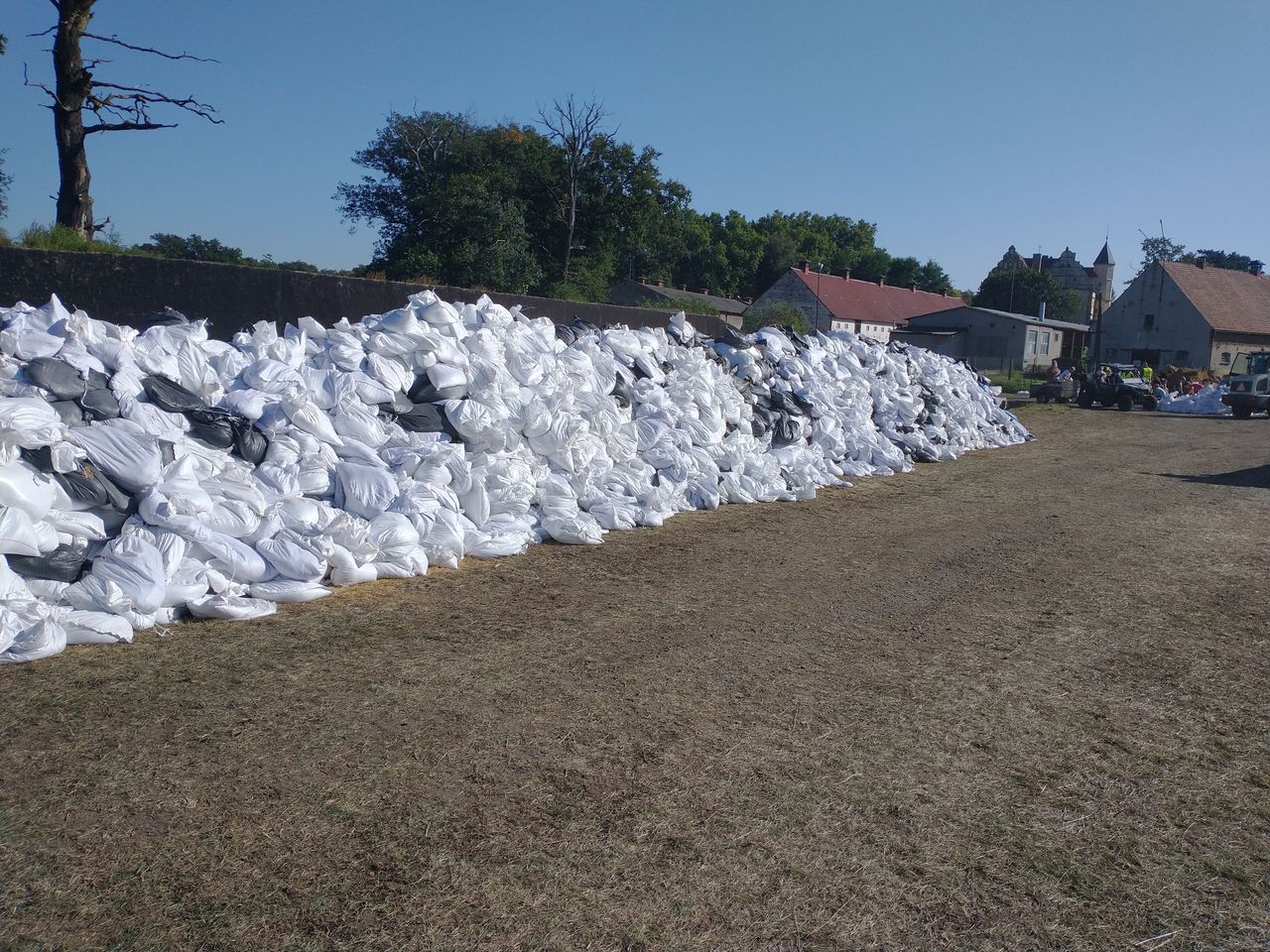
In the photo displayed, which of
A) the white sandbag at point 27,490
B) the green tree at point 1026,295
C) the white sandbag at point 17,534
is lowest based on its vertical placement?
the white sandbag at point 17,534

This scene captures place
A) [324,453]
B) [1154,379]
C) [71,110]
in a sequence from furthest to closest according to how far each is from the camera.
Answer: [1154,379], [71,110], [324,453]

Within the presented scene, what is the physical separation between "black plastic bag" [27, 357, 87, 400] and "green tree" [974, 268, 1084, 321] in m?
57.0

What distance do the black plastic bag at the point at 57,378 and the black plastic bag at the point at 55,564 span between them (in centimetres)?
88

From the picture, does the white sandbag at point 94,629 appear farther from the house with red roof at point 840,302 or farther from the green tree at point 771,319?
the house with red roof at point 840,302

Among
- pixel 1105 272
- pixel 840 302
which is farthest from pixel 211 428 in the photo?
pixel 1105 272

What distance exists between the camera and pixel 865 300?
4747cm

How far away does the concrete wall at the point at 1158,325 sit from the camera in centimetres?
4106

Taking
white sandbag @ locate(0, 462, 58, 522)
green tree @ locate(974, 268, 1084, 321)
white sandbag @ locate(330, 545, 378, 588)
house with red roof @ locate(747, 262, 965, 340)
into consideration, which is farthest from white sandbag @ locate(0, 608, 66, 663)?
green tree @ locate(974, 268, 1084, 321)

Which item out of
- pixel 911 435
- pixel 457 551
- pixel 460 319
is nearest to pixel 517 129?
pixel 911 435

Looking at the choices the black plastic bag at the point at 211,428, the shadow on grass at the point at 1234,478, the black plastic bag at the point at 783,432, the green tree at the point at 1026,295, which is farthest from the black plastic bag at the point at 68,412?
the green tree at the point at 1026,295

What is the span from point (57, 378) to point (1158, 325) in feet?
153

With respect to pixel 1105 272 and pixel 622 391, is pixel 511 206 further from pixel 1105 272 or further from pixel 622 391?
pixel 1105 272

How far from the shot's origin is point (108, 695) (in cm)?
356

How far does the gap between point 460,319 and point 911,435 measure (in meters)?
6.83
